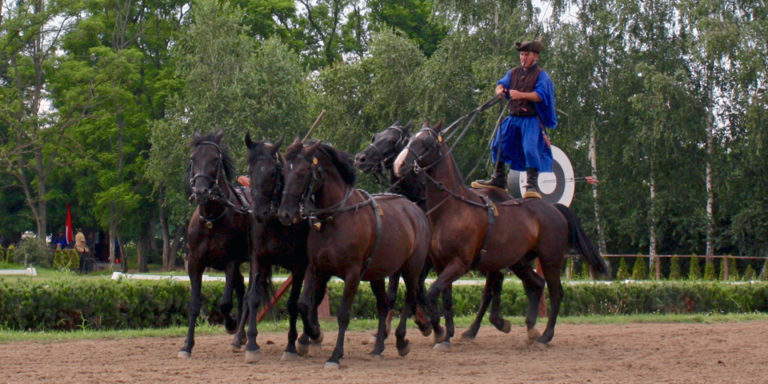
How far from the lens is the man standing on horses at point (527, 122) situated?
12289 millimetres

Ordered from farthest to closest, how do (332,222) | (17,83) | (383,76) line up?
(17,83) < (383,76) < (332,222)

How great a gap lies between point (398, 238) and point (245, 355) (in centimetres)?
193

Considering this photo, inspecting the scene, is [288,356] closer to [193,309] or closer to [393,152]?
[193,309]

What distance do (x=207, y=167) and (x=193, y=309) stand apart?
1.48 metres

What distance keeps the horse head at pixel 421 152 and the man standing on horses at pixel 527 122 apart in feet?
4.49

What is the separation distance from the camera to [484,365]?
9.40 m

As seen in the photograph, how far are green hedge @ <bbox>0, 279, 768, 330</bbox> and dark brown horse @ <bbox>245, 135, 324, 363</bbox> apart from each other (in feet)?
10.8

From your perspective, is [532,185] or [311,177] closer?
[311,177]

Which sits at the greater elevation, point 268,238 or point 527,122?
point 527,122

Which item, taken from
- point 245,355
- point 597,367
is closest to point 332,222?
point 245,355

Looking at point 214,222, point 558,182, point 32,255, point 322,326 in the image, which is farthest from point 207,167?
point 32,255

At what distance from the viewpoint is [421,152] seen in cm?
1109

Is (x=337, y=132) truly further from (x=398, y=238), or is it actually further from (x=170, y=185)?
(x=398, y=238)

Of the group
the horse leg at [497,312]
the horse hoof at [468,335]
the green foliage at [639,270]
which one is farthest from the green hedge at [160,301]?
the green foliage at [639,270]
